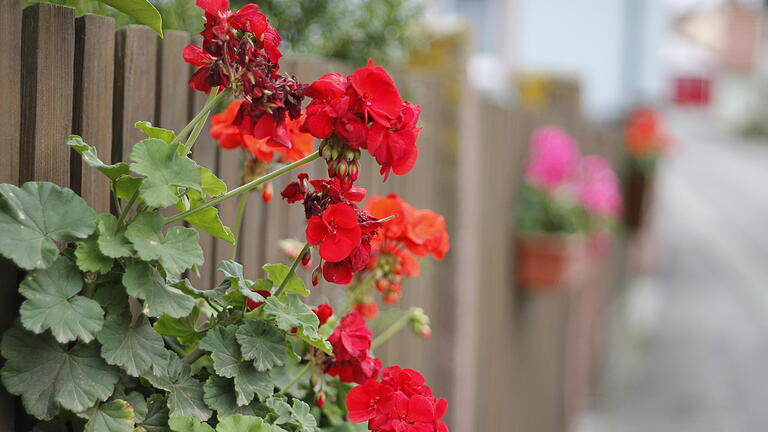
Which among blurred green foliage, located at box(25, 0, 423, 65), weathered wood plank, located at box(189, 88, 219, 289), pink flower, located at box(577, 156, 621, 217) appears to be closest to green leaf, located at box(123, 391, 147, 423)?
weathered wood plank, located at box(189, 88, 219, 289)

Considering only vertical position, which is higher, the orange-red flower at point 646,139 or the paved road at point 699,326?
the orange-red flower at point 646,139

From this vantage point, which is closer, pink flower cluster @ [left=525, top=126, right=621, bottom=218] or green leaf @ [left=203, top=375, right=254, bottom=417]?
green leaf @ [left=203, top=375, right=254, bottom=417]

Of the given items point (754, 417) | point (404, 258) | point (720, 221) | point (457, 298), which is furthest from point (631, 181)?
point (720, 221)

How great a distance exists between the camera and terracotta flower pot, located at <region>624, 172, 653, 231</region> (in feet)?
25.1

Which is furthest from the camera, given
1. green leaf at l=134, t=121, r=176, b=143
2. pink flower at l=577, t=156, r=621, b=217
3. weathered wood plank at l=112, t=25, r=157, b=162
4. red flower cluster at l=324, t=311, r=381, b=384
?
pink flower at l=577, t=156, r=621, b=217

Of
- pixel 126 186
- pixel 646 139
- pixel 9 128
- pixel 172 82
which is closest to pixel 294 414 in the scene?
pixel 126 186

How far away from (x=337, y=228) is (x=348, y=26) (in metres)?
1.58

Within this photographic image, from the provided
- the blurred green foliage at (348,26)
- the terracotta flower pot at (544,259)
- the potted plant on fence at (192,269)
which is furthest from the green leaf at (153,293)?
the terracotta flower pot at (544,259)

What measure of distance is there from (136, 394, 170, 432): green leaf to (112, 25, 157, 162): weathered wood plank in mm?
356

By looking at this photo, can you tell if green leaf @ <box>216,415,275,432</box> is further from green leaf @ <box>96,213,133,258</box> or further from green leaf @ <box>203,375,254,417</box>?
green leaf @ <box>96,213,133,258</box>

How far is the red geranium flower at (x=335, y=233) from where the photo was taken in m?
0.83

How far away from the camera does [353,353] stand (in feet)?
3.12

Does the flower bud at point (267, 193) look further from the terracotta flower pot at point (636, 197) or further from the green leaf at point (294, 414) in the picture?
the terracotta flower pot at point (636, 197)

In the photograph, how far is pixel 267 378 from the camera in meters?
0.88
